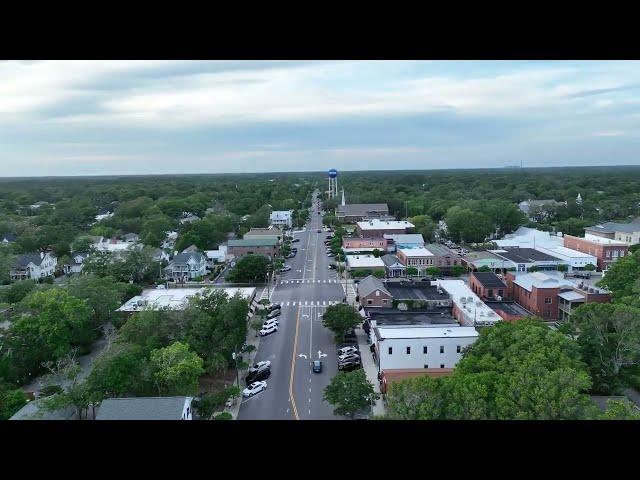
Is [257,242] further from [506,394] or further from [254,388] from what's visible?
[506,394]

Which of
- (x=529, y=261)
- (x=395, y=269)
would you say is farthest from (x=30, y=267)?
(x=529, y=261)

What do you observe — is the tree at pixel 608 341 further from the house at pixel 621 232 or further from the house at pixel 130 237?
the house at pixel 130 237

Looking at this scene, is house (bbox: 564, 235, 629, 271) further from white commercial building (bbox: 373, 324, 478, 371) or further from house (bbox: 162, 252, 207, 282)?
house (bbox: 162, 252, 207, 282)

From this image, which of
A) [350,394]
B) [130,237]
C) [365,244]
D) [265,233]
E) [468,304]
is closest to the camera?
[350,394]
